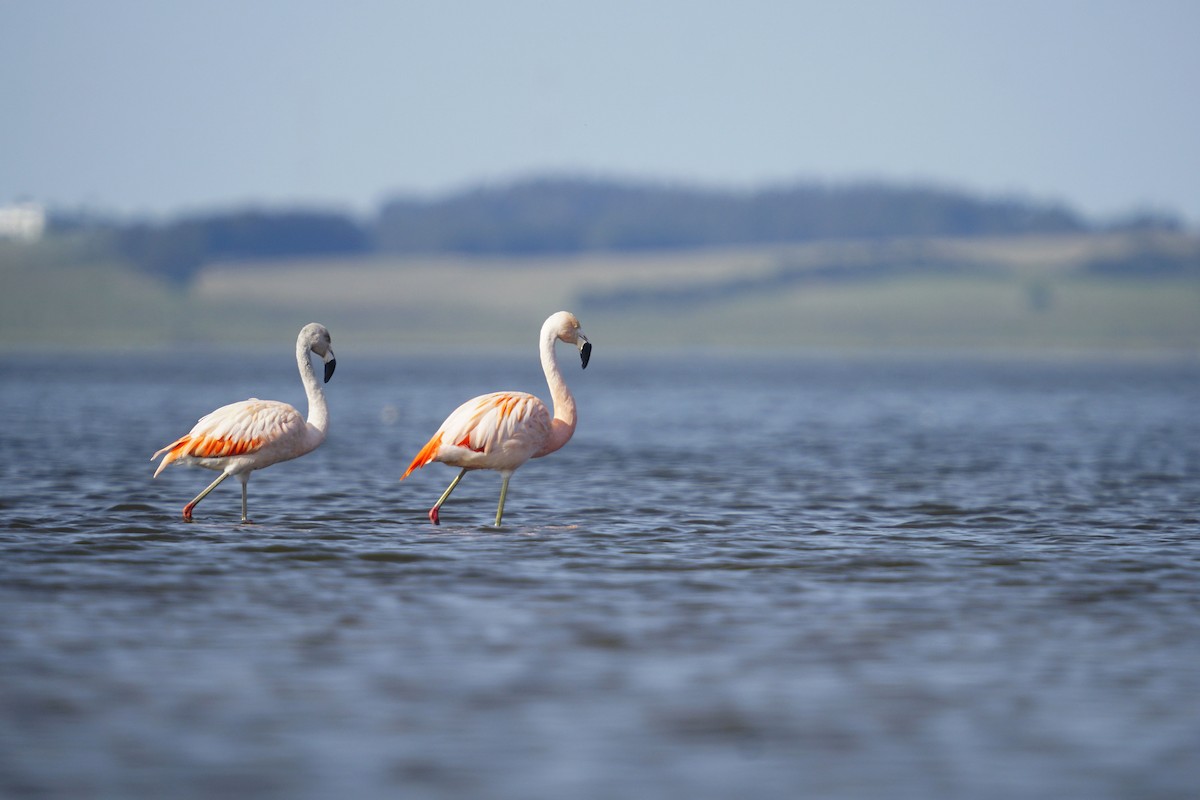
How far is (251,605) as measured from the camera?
1140cm

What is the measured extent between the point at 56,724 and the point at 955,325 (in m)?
178

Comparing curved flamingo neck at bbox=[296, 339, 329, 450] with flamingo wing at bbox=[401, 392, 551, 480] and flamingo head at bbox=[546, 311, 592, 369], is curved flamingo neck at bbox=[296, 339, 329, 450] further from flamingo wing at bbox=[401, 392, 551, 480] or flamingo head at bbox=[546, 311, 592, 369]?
flamingo head at bbox=[546, 311, 592, 369]

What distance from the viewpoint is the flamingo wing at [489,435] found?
15172mm

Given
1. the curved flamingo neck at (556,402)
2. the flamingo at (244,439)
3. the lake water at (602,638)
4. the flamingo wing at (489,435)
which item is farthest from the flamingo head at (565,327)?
the flamingo at (244,439)

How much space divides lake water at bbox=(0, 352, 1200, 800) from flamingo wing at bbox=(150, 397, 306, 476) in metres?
0.76

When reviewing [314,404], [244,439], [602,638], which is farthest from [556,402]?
[602,638]

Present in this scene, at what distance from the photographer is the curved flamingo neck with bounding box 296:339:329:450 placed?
1567cm

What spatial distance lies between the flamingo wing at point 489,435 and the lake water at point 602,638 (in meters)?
0.75

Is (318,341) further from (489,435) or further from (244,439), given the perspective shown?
(489,435)

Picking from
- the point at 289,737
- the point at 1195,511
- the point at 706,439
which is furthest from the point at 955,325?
the point at 289,737

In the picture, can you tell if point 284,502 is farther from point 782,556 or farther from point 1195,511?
point 1195,511

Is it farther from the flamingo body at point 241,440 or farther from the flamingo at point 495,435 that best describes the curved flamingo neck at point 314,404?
the flamingo at point 495,435

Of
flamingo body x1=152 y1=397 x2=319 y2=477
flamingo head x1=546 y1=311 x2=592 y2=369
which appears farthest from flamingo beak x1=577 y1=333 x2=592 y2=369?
flamingo body x1=152 y1=397 x2=319 y2=477

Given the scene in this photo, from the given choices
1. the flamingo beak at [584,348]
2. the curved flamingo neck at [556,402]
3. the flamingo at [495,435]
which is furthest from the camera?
the curved flamingo neck at [556,402]
